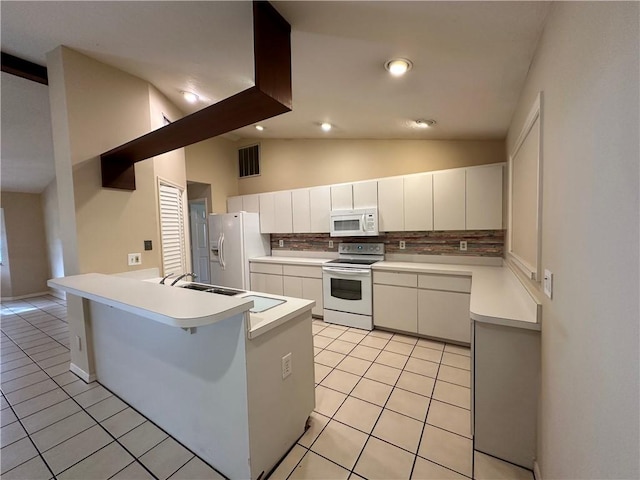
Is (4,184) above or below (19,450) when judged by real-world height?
above

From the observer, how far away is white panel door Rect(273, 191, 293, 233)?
4.33 metres

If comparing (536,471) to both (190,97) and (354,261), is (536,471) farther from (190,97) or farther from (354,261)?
(190,97)

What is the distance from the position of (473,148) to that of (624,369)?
3.22 meters

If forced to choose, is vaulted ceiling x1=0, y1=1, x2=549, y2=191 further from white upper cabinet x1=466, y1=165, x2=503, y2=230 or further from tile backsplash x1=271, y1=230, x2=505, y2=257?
tile backsplash x1=271, y1=230, x2=505, y2=257

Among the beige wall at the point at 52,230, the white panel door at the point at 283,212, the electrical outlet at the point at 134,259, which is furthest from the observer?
the beige wall at the point at 52,230

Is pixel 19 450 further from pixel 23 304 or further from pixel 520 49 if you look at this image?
pixel 23 304

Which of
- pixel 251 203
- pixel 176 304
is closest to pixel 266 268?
pixel 251 203

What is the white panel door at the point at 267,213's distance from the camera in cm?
451

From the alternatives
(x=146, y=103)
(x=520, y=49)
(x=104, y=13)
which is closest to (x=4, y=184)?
(x=146, y=103)

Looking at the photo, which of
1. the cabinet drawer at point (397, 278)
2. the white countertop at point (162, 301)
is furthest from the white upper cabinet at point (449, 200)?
the white countertop at point (162, 301)

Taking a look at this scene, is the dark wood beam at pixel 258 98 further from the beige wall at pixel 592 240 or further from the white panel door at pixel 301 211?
the white panel door at pixel 301 211

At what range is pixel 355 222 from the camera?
3.70 meters

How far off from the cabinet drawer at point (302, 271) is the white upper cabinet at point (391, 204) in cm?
109

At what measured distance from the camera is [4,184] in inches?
204
